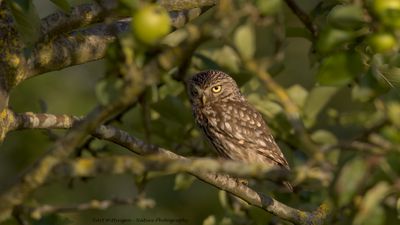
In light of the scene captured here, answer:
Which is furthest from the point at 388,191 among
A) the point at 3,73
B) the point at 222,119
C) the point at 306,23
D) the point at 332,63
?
the point at 222,119

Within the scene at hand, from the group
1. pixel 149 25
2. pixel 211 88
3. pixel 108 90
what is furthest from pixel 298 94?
pixel 149 25

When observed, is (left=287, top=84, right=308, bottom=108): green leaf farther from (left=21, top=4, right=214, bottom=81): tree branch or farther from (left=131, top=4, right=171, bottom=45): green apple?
(left=131, top=4, right=171, bottom=45): green apple

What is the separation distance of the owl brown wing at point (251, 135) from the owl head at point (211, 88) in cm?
28

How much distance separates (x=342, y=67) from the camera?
309 centimetres

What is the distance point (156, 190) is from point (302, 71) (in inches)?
158

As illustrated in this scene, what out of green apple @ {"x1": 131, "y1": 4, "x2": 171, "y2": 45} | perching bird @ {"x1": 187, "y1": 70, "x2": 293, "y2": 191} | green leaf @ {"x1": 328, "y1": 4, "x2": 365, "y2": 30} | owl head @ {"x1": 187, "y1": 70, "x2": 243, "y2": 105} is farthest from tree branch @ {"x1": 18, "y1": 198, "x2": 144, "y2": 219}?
owl head @ {"x1": 187, "y1": 70, "x2": 243, "y2": 105}

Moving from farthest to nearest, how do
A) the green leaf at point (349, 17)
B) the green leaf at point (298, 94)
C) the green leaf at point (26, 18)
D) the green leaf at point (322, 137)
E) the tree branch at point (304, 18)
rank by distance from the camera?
the green leaf at point (298, 94) < the green leaf at point (322, 137) < the tree branch at point (304, 18) < the green leaf at point (26, 18) < the green leaf at point (349, 17)

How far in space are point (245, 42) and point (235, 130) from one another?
452 centimetres

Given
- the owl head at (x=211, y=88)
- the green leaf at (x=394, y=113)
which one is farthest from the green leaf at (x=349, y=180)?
the owl head at (x=211, y=88)

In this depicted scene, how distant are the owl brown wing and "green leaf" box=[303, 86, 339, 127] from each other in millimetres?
1010

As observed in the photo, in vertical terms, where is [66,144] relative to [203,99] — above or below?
above

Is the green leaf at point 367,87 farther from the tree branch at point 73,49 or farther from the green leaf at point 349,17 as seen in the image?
the tree branch at point 73,49

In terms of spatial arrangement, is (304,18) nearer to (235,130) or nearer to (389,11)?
(235,130)

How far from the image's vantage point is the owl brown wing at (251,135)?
7383mm
